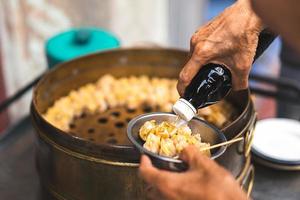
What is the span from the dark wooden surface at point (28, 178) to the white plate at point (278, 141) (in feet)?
0.16

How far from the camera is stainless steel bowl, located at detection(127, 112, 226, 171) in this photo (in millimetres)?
943

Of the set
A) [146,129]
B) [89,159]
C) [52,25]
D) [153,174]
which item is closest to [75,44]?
[52,25]

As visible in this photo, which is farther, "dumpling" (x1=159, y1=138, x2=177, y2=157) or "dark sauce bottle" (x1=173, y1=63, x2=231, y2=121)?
"dark sauce bottle" (x1=173, y1=63, x2=231, y2=121)

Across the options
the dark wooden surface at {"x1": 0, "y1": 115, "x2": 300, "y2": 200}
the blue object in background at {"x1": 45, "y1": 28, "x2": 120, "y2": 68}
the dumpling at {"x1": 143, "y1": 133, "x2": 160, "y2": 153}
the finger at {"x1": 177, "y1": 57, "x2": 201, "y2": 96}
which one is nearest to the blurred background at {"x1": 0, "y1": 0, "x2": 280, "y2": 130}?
the blue object in background at {"x1": 45, "y1": 28, "x2": 120, "y2": 68}

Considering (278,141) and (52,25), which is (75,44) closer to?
(52,25)

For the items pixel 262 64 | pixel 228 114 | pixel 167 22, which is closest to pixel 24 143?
pixel 228 114

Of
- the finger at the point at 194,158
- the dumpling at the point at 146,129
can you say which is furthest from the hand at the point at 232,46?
the finger at the point at 194,158

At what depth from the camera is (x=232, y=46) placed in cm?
116

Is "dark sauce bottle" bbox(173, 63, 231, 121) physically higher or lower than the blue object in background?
higher

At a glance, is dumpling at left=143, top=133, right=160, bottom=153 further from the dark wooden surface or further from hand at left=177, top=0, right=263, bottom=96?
the dark wooden surface

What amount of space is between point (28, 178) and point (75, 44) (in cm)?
58

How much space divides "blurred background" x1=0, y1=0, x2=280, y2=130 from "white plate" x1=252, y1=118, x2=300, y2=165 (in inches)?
23.2

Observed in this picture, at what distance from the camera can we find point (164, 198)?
896mm

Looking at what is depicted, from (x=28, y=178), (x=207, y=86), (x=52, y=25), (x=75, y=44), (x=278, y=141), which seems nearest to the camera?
(x=207, y=86)
